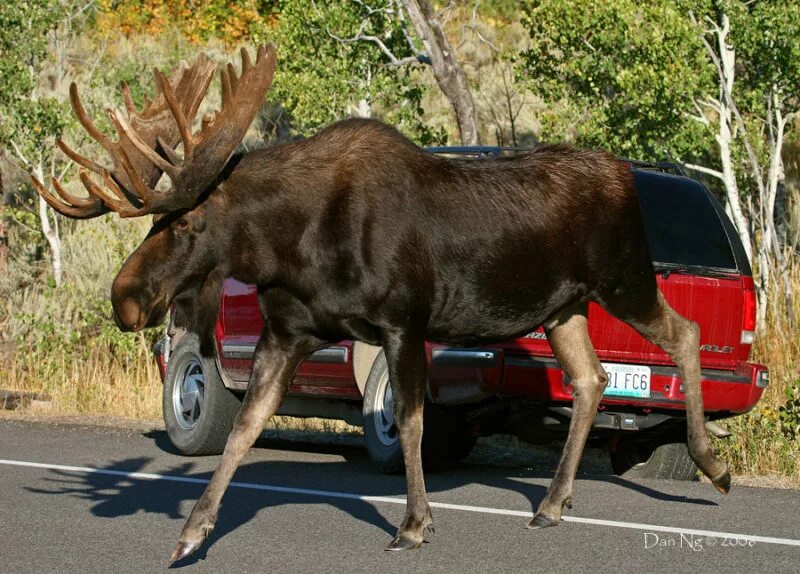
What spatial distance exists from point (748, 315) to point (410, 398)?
11.0ft

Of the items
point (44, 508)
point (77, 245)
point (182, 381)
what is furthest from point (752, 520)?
point (77, 245)

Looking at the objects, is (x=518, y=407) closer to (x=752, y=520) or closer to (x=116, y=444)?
(x=752, y=520)

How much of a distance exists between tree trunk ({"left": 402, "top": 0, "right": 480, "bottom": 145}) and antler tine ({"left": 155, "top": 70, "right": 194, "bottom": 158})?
13.3 metres

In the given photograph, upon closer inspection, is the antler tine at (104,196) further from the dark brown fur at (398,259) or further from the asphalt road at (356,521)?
the asphalt road at (356,521)

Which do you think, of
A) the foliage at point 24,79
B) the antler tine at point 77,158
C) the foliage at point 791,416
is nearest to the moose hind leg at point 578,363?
the antler tine at point 77,158

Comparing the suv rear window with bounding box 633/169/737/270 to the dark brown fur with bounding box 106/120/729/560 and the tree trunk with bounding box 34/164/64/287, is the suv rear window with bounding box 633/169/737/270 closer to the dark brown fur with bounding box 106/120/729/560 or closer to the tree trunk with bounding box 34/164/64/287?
the dark brown fur with bounding box 106/120/729/560

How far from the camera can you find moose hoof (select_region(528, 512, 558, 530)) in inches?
297

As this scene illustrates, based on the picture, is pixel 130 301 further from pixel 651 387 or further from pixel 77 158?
pixel 651 387

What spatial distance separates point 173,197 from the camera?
22.1ft

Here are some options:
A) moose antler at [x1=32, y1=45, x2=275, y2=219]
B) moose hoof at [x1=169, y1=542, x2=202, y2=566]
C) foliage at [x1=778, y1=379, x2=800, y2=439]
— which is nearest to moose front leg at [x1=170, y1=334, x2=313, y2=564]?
moose hoof at [x1=169, y1=542, x2=202, y2=566]

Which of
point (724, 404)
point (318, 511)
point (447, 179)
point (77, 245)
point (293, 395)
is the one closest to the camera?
point (447, 179)

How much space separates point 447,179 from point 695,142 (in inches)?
343

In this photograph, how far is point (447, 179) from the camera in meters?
7.61

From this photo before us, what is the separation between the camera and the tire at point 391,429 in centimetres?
989
